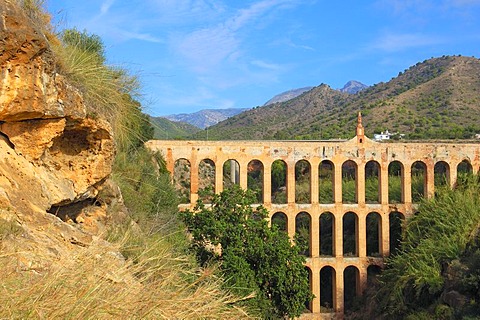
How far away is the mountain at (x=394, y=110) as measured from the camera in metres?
45.4

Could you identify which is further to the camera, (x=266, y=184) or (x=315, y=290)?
(x=266, y=184)

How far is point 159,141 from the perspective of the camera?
20.9 meters

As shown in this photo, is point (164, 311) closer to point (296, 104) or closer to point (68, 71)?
point (68, 71)

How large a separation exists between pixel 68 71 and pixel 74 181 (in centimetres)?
140

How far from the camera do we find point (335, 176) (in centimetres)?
2211

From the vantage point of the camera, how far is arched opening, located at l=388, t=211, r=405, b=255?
75.8 ft

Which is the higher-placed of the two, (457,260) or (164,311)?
(164,311)

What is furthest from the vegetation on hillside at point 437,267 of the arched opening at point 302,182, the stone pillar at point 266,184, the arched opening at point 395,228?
the arched opening at point 302,182

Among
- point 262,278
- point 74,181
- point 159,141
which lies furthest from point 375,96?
point 74,181

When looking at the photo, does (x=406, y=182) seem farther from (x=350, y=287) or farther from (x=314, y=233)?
(x=350, y=287)

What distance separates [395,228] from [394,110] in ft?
98.0

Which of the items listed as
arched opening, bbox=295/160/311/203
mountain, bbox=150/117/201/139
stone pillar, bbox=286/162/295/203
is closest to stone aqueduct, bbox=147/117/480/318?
stone pillar, bbox=286/162/295/203

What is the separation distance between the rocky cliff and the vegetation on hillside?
11540 millimetres

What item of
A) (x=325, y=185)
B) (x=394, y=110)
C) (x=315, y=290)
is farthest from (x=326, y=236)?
(x=394, y=110)
